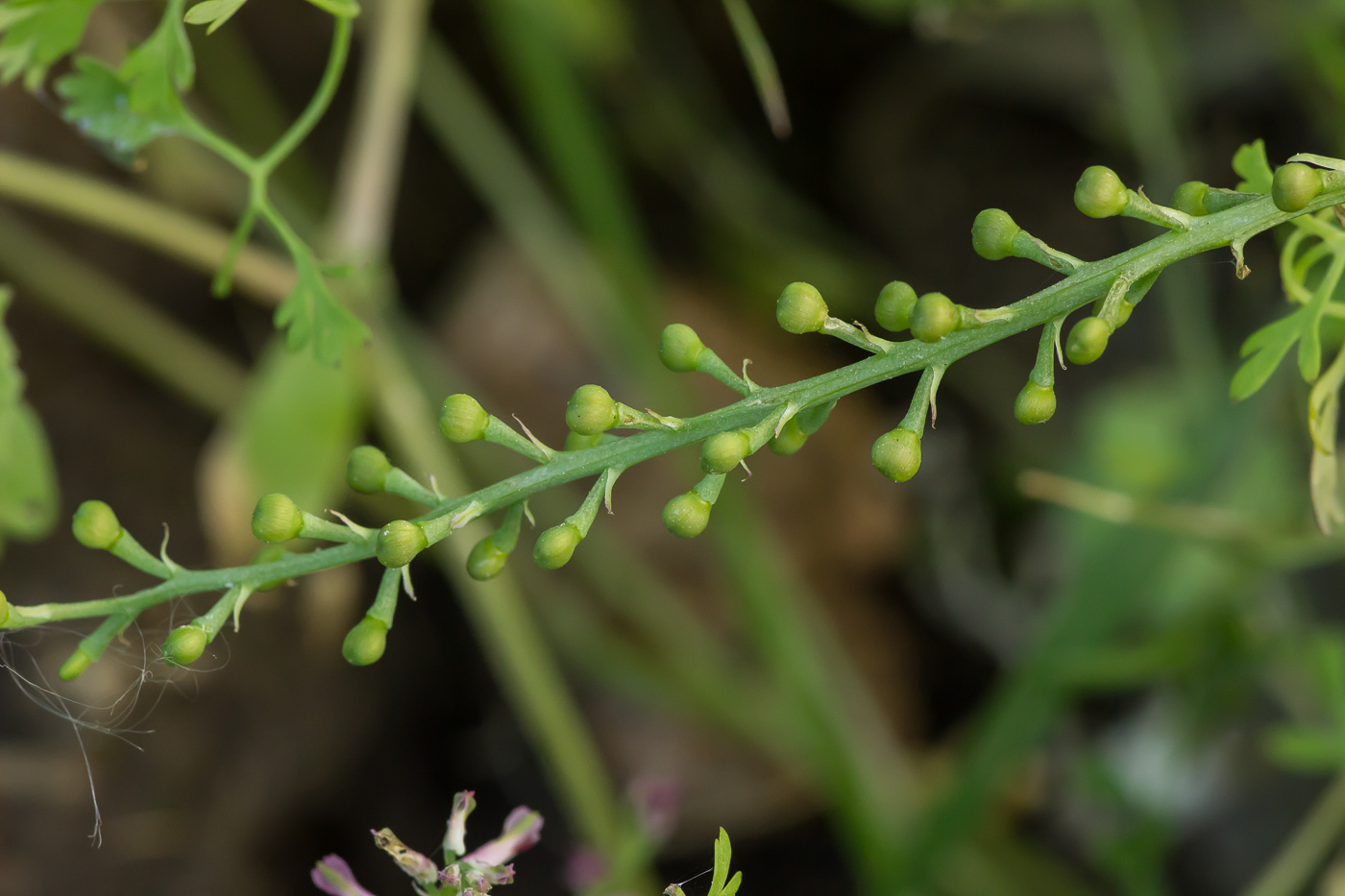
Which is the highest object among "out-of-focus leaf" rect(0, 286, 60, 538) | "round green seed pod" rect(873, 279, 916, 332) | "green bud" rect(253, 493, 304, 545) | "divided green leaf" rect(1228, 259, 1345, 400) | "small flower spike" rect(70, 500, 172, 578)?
"out-of-focus leaf" rect(0, 286, 60, 538)

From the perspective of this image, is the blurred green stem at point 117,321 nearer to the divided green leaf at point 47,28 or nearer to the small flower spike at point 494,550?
the divided green leaf at point 47,28

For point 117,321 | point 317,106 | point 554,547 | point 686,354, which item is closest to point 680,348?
point 686,354

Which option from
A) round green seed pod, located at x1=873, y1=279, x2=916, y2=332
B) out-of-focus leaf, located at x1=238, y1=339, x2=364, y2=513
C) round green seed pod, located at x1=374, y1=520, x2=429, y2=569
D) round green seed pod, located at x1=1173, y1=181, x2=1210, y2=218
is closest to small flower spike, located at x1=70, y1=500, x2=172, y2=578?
round green seed pod, located at x1=374, y1=520, x2=429, y2=569

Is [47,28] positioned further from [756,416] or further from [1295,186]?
[1295,186]

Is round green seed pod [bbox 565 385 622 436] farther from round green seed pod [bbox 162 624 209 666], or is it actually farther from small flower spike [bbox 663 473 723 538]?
round green seed pod [bbox 162 624 209 666]

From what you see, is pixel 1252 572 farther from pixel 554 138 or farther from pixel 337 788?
pixel 337 788

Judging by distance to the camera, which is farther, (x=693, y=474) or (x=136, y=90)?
(x=693, y=474)
